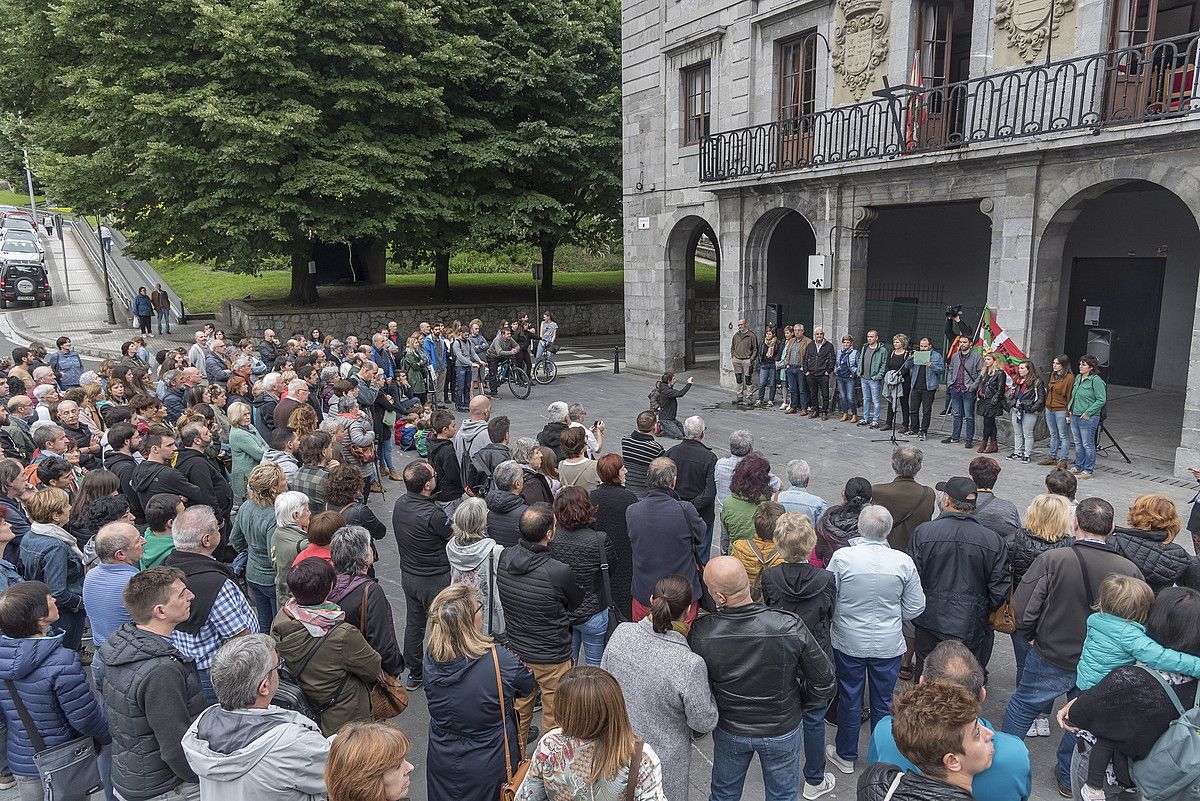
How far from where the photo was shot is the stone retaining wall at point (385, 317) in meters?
25.4

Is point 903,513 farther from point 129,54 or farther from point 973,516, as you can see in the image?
point 129,54

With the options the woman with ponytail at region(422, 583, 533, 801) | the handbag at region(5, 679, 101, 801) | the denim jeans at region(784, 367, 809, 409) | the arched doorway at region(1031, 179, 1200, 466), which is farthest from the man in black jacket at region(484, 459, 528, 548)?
the arched doorway at region(1031, 179, 1200, 466)

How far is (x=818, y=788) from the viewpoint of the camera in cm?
475

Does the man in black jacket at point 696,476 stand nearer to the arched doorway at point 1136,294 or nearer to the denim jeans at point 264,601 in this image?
the denim jeans at point 264,601

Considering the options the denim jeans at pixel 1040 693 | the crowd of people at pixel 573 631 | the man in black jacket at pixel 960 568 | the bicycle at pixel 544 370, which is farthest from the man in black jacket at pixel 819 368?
the denim jeans at pixel 1040 693

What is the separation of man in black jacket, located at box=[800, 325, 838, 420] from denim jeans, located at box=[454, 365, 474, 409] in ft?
23.5

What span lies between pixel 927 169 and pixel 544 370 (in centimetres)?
973

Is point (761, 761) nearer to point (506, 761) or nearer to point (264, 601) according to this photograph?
point (506, 761)

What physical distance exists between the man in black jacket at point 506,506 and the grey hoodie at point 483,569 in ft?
1.43

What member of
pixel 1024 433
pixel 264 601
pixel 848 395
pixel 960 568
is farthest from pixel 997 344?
pixel 264 601

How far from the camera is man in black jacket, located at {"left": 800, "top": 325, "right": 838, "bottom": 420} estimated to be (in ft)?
50.7

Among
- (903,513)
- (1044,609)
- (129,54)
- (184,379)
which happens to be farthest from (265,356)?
(1044,609)

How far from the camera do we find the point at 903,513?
5.88m

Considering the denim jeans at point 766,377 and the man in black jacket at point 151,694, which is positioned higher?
the man in black jacket at point 151,694
